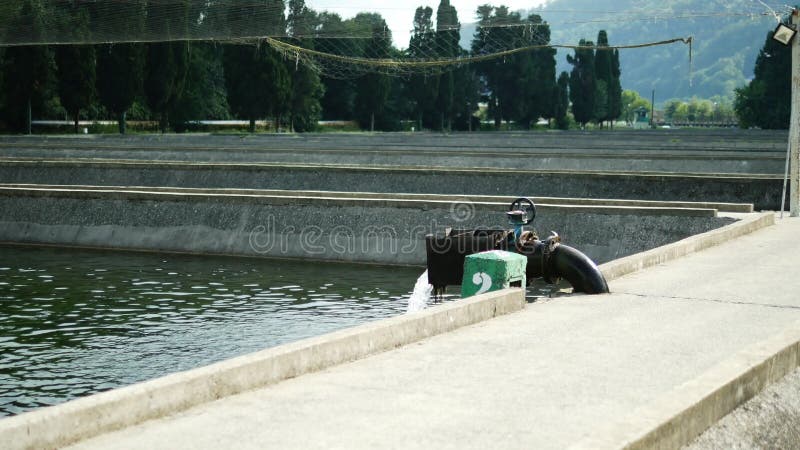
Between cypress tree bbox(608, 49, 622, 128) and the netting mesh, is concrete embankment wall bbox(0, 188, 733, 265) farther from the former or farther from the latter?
cypress tree bbox(608, 49, 622, 128)

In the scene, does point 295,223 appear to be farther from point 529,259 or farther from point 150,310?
point 529,259

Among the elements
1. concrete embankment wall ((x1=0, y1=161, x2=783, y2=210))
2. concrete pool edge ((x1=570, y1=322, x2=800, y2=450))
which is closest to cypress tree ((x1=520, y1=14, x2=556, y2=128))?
concrete embankment wall ((x1=0, y1=161, x2=783, y2=210))

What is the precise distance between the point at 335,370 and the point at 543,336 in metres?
2.54

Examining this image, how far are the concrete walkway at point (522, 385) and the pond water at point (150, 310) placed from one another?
174 inches

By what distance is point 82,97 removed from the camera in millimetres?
71562

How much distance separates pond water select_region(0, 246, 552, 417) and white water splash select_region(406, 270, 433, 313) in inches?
10.7

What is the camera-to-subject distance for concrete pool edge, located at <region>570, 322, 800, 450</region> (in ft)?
22.9

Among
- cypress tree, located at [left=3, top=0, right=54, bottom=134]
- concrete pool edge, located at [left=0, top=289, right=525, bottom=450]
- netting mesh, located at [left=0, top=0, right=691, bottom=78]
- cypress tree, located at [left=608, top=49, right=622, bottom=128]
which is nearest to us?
concrete pool edge, located at [left=0, top=289, right=525, bottom=450]

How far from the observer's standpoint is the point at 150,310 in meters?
18.5

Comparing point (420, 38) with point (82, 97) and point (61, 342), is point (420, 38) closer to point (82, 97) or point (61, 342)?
point (82, 97)

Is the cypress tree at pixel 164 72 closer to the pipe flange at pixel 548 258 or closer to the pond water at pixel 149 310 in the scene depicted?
the pond water at pixel 149 310

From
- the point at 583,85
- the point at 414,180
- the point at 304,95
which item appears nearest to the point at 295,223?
the point at 414,180

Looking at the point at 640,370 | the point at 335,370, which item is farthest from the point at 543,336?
the point at 335,370

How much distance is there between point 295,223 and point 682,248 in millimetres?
10810
